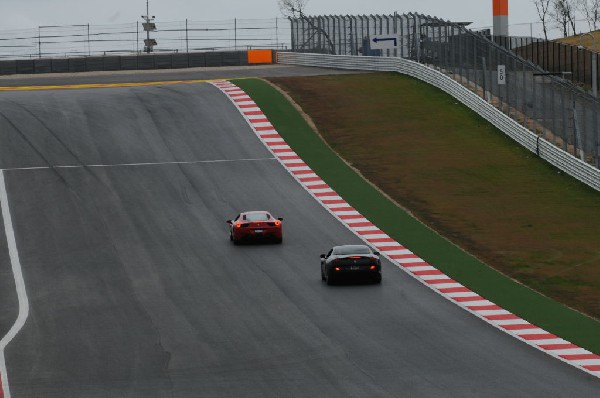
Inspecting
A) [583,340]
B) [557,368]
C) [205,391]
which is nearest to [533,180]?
[583,340]

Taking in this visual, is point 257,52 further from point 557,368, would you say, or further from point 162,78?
point 557,368

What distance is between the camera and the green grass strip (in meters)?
32.2

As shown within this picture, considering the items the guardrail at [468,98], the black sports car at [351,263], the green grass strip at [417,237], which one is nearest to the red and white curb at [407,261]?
the green grass strip at [417,237]

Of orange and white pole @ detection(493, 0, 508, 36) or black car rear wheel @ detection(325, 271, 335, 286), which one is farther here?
orange and white pole @ detection(493, 0, 508, 36)

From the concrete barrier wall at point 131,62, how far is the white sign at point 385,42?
35.7 feet

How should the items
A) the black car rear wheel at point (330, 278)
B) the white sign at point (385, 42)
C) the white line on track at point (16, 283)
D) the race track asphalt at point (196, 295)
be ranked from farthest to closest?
the white sign at point (385, 42)
the black car rear wheel at point (330, 278)
the white line on track at point (16, 283)
the race track asphalt at point (196, 295)

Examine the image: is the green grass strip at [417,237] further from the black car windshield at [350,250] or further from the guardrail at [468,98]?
the guardrail at [468,98]

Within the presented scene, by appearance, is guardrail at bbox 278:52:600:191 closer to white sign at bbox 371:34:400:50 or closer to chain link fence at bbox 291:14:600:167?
chain link fence at bbox 291:14:600:167

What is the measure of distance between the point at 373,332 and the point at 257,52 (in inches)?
2421

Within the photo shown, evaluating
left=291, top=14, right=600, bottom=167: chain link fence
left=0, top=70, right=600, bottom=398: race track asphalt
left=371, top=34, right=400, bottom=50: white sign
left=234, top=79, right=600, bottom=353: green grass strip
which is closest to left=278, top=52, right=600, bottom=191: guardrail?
left=291, top=14, right=600, bottom=167: chain link fence

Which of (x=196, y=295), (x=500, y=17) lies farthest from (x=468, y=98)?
(x=196, y=295)

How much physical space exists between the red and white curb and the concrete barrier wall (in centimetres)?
2249

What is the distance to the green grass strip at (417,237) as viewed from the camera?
32.2 meters

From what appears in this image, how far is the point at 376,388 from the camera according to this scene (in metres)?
24.8
